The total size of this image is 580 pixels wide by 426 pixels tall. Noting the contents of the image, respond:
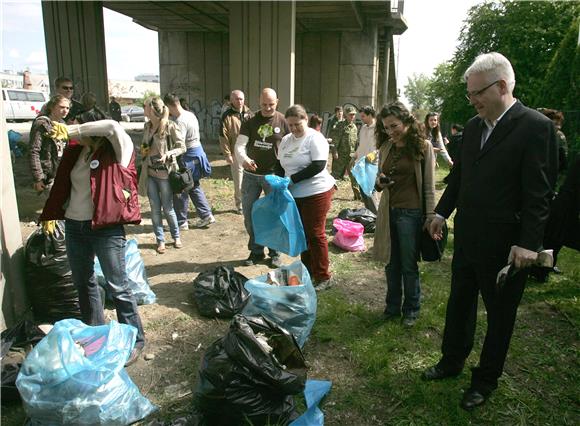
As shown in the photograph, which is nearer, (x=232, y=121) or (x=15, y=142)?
(x=232, y=121)

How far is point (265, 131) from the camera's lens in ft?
15.7

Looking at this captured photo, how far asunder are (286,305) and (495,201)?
61.2 inches

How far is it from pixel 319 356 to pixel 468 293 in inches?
46.2

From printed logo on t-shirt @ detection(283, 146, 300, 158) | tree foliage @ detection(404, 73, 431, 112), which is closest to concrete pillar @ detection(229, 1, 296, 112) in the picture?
printed logo on t-shirt @ detection(283, 146, 300, 158)

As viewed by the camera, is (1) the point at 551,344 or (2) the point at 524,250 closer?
(2) the point at 524,250

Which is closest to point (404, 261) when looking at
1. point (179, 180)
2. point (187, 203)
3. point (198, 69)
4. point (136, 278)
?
point (136, 278)

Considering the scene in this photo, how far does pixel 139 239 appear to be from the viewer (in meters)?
5.93

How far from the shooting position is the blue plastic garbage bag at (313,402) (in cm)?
249

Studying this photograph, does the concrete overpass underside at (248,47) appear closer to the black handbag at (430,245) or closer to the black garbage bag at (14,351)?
Answer: the black handbag at (430,245)

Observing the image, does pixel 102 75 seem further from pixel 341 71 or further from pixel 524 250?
pixel 524 250

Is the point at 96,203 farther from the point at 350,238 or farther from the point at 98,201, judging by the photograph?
the point at 350,238

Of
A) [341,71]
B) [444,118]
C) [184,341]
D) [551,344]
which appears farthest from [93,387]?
[444,118]

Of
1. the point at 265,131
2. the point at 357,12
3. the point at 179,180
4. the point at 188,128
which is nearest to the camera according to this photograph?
the point at 265,131

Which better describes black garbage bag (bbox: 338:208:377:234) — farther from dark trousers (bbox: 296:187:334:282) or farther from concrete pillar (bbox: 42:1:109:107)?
concrete pillar (bbox: 42:1:109:107)
